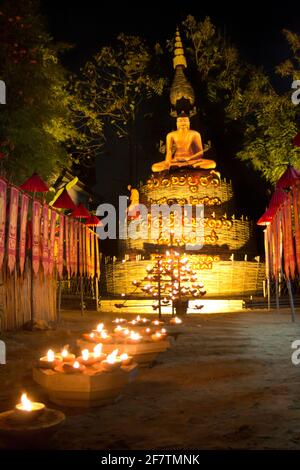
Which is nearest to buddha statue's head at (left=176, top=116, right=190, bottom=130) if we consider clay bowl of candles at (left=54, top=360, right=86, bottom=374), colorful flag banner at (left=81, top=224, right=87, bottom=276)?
colorful flag banner at (left=81, top=224, right=87, bottom=276)

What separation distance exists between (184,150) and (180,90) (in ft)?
12.9

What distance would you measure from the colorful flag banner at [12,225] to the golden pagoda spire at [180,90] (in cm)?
1993

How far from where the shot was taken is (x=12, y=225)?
7125mm

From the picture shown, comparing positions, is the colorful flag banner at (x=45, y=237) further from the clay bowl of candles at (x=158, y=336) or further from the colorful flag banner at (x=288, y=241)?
the colorful flag banner at (x=288, y=241)

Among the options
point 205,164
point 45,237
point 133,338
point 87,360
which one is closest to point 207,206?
point 205,164

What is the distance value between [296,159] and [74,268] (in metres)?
8.71

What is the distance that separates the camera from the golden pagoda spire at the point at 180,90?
25.4 m

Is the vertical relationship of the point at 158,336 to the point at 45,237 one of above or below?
below

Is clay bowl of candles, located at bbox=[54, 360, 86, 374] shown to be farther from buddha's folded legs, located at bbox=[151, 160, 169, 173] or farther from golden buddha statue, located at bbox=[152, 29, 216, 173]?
buddha's folded legs, located at bbox=[151, 160, 169, 173]

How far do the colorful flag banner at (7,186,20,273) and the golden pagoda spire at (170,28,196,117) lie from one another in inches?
785

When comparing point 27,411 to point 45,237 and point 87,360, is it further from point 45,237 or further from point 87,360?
point 45,237

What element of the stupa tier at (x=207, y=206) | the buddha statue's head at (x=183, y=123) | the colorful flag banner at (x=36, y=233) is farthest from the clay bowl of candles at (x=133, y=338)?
the buddha statue's head at (x=183, y=123)

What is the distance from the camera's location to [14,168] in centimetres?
1098

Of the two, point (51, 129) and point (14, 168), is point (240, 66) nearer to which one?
point (51, 129)
